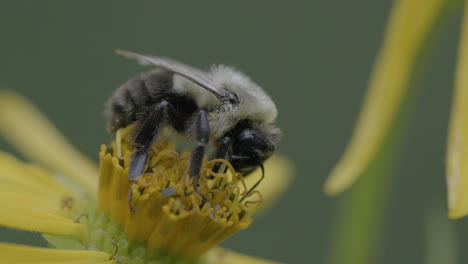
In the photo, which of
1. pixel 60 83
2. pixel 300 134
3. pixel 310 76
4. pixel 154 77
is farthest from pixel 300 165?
pixel 154 77

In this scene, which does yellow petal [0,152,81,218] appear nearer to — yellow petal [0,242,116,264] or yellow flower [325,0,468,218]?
yellow petal [0,242,116,264]

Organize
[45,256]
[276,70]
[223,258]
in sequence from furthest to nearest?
1. [276,70]
2. [223,258]
3. [45,256]

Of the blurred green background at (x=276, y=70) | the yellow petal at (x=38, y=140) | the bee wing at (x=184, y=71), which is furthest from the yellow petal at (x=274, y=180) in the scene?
the blurred green background at (x=276, y=70)

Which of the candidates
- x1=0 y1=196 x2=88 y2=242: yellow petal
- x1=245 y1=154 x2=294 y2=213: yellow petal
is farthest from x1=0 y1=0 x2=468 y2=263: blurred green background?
x1=0 y1=196 x2=88 y2=242: yellow petal

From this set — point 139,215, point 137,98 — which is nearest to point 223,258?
point 139,215

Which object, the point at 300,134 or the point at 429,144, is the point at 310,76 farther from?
the point at 429,144

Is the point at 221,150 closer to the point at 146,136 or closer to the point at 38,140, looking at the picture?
the point at 146,136

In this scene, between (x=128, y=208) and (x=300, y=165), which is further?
(x=300, y=165)
